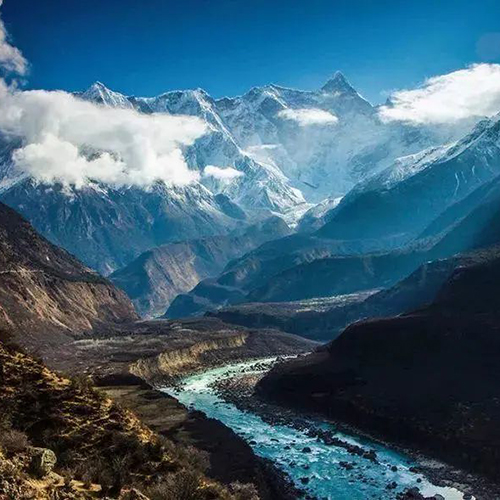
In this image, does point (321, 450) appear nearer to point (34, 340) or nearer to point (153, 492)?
point (153, 492)

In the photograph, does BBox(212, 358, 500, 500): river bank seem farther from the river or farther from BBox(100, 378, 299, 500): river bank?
BBox(100, 378, 299, 500): river bank

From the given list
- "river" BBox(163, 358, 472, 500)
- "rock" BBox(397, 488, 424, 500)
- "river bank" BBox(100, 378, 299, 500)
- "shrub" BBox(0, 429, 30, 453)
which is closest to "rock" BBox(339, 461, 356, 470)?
"river" BBox(163, 358, 472, 500)

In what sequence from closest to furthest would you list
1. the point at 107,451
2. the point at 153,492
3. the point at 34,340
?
the point at 153,492
the point at 107,451
the point at 34,340

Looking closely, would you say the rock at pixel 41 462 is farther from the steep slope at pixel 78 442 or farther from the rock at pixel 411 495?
the rock at pixel 411 495

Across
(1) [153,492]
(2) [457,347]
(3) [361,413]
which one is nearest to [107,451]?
(1) [153,492]

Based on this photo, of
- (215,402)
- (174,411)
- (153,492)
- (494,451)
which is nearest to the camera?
(153,492)

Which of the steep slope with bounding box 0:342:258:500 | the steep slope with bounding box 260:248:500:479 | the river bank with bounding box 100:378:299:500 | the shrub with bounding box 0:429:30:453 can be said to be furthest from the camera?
the steep slope with bounding box 260:248:500:479

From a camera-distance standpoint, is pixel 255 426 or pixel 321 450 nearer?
pixel 321 450
